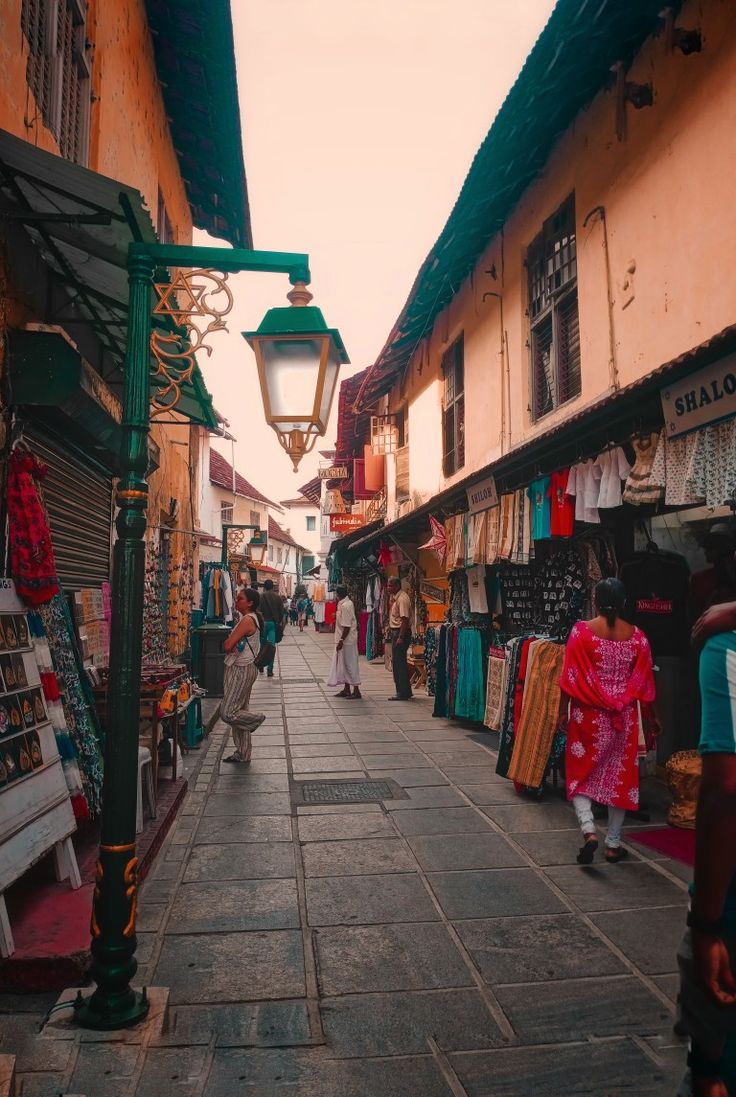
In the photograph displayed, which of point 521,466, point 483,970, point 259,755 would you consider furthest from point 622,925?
point 259,755

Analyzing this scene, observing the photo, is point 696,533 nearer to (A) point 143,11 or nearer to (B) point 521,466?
(B) point 521,466

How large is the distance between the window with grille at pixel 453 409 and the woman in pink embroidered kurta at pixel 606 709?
23.4ft

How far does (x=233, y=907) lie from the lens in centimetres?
430

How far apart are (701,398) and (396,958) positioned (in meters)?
3.59

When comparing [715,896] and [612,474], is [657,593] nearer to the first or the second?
[612,474]

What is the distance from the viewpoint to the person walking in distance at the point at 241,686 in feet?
26.0

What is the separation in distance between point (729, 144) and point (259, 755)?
23.3 ft

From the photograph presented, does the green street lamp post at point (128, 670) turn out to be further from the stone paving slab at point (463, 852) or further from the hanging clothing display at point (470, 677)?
the hanging clothing display at point (470, 677)

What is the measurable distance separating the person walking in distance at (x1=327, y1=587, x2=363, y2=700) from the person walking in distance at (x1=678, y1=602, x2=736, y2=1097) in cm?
1068

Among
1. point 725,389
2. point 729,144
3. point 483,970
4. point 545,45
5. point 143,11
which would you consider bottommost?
point 483,970

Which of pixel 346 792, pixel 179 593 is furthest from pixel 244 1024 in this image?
pixel 179 593

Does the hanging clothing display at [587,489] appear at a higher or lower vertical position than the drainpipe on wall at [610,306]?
lower

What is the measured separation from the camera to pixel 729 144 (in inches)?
207

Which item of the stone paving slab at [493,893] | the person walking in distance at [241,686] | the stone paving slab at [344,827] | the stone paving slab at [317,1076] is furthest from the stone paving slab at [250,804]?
the stone paving slab at [317,1076]
